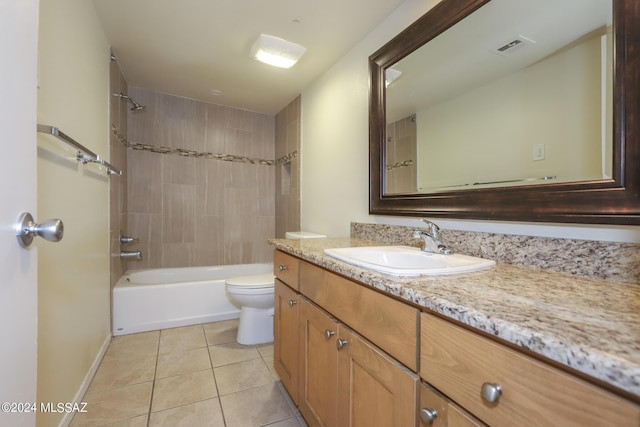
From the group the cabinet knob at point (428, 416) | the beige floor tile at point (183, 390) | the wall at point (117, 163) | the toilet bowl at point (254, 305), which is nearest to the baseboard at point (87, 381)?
the beige floor tile at point (183, 390)

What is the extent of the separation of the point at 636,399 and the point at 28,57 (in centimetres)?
118

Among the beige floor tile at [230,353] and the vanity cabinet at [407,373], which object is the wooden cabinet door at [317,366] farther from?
the beige floor tile at [230,353]

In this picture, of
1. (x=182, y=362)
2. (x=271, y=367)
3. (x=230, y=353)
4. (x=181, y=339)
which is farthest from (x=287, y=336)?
(x=181, y=339)

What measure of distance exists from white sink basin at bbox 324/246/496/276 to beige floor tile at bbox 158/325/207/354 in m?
1.55

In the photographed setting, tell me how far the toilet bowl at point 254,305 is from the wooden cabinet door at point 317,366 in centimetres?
86

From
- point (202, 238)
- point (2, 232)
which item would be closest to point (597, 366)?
point (2, 232)

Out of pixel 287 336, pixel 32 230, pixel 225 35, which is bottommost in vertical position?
pixel 287 336

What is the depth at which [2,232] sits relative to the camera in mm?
487

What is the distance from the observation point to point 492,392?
0.48 metres

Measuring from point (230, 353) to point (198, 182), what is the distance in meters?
1.91

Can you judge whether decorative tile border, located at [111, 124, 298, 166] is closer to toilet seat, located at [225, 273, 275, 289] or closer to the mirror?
toilet seat, located at [225, 273, 275, 289]

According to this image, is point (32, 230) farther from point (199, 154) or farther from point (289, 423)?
point (199, 154)

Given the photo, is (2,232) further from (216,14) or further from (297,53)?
(297,53)

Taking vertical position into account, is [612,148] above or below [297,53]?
below
